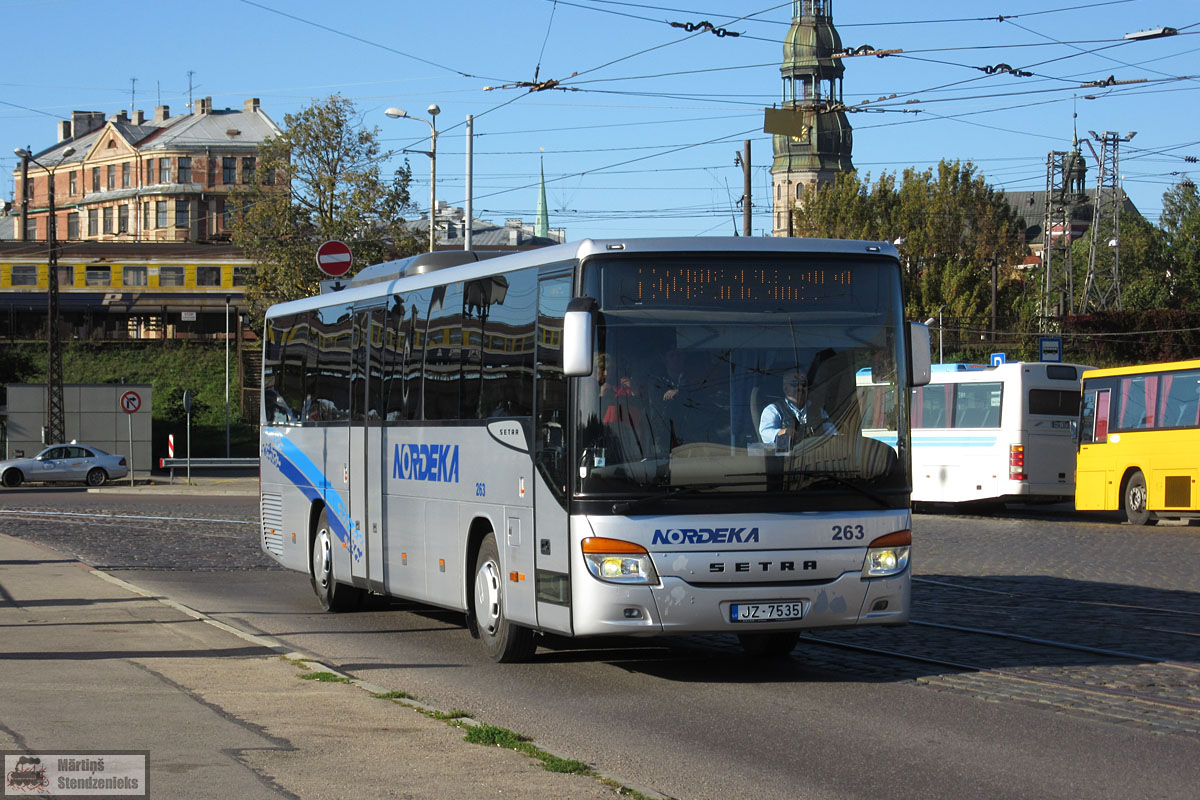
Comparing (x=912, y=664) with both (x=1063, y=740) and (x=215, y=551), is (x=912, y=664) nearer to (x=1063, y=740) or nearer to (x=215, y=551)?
(x=1063, y=740)

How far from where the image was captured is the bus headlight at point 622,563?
31.0ft

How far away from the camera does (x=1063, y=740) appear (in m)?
7.85

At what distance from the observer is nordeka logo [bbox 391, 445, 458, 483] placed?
11727mm

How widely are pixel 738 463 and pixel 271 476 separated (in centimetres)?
854

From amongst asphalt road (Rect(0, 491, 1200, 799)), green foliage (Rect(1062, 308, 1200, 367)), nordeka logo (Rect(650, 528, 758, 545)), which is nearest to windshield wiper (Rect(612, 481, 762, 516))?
nordeka logo (Rect(650, 528, 758, 545))

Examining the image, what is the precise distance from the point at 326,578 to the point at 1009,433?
782 inches

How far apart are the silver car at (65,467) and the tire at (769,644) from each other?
131ft

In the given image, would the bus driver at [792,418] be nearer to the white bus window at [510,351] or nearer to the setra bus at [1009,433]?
the white bus window at [510,351]

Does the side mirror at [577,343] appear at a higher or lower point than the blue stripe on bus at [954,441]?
higher

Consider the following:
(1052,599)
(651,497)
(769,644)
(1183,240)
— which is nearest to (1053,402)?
(1052,599)

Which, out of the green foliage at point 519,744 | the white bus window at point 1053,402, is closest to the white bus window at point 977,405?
the white bus window at point 1053,402

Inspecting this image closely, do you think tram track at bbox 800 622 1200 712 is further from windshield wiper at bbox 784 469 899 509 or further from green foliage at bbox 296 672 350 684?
green foliage at bbox 296 672 350 684

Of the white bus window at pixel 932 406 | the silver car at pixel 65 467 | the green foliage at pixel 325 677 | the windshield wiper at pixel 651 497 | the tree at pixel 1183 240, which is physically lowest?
the silver car at pixel 65 467

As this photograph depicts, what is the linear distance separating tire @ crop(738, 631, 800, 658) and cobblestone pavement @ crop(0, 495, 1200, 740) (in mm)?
202
